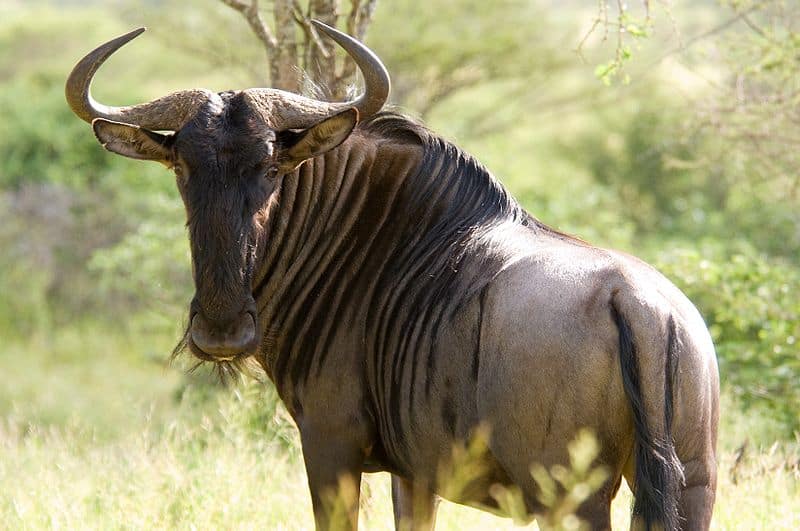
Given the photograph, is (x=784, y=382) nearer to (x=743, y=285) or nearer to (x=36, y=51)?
(x=743, y=285)

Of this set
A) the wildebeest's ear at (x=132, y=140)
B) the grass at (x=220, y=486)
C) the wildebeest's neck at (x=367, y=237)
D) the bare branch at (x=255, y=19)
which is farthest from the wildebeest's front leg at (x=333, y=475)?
the bare branch at (x=255, y=19)

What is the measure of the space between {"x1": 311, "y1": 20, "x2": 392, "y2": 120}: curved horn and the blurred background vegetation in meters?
0.44

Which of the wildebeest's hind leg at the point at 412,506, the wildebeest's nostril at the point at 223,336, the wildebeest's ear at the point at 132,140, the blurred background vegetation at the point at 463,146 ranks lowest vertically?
the blurred background vegetation at the point at 463,146

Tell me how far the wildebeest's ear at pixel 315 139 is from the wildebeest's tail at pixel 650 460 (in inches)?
51.8

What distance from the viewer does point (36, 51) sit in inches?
1177

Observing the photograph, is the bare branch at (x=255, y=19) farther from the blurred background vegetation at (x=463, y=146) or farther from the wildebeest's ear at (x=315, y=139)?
the wildebeest's ear at (x=315, y=139)

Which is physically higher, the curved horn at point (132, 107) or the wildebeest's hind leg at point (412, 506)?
the curved horn at point (132, 107)

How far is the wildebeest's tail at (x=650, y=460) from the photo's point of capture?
3295mm

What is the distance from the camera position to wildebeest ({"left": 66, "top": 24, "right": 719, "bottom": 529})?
3.39m

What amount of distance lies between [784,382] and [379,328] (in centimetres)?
454

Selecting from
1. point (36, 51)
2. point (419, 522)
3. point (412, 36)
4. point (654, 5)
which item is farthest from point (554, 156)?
point (419, 522)

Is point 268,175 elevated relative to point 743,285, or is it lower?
elevated

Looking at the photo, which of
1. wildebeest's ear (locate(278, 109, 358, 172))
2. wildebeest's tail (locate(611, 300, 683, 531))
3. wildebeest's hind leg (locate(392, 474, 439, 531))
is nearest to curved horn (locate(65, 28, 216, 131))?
wildebeest's ear (locate(278, 109, 358, 172))

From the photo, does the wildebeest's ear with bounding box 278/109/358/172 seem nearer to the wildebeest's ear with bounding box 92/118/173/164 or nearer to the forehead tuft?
the forehead tuft
